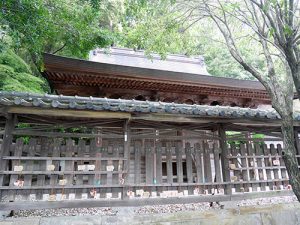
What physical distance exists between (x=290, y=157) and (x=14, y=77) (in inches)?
355

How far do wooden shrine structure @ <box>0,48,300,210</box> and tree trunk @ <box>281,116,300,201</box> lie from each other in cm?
121

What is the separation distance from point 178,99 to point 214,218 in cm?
503

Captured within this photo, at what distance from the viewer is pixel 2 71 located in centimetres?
834

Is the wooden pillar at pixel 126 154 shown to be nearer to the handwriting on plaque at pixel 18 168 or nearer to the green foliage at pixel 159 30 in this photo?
the handwriting on plaque at pixel 18 168

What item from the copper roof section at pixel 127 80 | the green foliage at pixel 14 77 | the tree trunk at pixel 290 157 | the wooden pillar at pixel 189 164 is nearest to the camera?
the tree trunk at pixel 290 157

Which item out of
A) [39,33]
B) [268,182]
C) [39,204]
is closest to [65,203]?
[39,204]

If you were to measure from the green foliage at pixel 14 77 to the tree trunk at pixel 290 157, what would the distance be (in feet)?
25.1

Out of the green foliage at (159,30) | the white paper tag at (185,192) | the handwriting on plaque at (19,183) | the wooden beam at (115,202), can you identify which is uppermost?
the green foliage at (159,30)

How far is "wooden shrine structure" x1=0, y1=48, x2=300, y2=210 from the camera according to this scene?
446cm

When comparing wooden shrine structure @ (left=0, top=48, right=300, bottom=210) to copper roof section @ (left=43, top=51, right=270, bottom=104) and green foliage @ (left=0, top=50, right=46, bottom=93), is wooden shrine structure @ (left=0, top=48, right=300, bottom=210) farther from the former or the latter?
green foliage @ (left=0, top=50, right=46, bottom=93)

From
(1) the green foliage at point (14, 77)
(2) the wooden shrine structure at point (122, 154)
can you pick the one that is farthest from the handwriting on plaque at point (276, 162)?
(1) the green foliage at point (14, 77)

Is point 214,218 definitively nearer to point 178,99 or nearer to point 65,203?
point 65,203

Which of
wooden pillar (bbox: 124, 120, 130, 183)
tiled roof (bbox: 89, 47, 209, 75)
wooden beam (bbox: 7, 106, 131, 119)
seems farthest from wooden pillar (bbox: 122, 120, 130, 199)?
tiled roof (bbox: 89, 47, 209, 75)

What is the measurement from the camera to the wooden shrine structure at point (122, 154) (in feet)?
14.6
